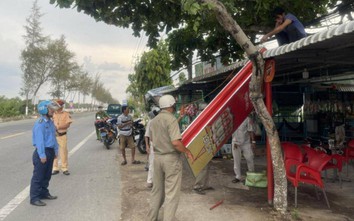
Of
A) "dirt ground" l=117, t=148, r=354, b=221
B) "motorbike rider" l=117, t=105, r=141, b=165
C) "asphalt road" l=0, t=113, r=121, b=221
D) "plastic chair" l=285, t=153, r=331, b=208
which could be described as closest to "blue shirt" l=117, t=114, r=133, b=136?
"motorbike rider" l=117, t=105, r=141, b=165

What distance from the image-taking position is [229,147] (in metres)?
11.3

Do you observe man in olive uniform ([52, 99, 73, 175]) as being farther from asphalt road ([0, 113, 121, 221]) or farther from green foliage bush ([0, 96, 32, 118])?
green foliage bush ([0, 96, 32, 118])

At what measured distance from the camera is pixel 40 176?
6242mm

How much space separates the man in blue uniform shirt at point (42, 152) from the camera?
6172 mm

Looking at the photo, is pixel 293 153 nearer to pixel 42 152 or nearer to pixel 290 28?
pixel 290 28

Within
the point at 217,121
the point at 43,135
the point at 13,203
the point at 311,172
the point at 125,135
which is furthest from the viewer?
the point at 125,135

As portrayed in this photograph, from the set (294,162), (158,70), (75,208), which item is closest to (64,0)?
(75,208)

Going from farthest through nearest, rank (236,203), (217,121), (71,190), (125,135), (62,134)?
(125,135), (62,134), (71,190), (236,203), (217,121)

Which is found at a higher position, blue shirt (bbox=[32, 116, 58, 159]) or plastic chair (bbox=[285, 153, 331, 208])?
blue shirt (bbox=[32, 116, 58, 159])

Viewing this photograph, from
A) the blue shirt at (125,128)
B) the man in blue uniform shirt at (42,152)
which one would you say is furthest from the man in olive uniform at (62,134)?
the man in blue uniform shirt at (42,152)

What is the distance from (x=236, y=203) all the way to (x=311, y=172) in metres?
1.37

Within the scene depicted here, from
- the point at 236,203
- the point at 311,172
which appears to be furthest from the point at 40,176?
the point at 311,172

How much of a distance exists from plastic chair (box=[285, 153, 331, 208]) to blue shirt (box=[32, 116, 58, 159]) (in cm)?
430

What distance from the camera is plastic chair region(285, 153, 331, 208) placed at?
5.60 metres
